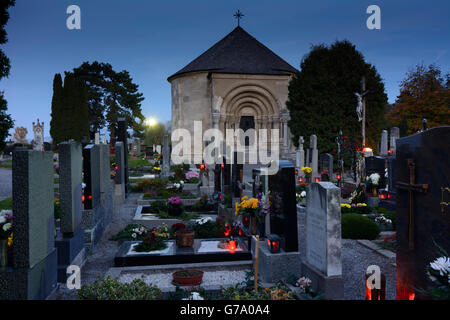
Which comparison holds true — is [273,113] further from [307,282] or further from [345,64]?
[307,282]

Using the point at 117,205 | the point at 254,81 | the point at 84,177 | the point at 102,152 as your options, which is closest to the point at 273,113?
the point at 254,81

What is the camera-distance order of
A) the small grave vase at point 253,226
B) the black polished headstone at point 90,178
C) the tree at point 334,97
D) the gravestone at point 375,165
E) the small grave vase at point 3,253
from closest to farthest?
the small grave vase at point 3,253 → the small grave vase at point 253,226 → the black polished headstone at point 90,178 → the gravestone at point 375,165 → the tree at point 334,97

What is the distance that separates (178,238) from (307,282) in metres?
3.22

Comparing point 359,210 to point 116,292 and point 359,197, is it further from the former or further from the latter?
point 116,292

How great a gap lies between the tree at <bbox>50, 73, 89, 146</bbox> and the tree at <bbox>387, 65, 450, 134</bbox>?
91.7 feet

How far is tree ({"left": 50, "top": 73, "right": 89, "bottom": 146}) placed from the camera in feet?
107

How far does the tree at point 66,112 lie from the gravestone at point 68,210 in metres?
29.0

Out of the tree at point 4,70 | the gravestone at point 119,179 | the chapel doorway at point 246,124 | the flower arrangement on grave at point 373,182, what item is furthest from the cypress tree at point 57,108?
the flower arrangement on grave at point 373,182

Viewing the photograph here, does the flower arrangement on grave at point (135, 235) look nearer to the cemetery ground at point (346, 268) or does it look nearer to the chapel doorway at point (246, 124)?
the cemetery ground at point (346, 268)

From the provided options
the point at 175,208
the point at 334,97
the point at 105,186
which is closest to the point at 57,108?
the point at 334,97

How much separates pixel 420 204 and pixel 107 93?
137 ft

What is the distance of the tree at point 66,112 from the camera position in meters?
32.6

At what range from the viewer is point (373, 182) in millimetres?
11781

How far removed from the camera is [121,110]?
4194cm
